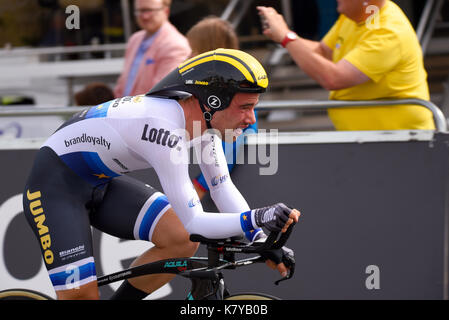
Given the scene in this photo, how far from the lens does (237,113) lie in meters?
3.01

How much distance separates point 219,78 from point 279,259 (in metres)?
0.86

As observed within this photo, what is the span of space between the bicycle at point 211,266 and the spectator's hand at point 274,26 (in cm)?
191

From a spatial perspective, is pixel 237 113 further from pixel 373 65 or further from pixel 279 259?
pixel 373 65

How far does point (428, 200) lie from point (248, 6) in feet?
17.6

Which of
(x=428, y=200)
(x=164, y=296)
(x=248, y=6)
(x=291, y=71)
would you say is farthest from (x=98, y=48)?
(x=428, y=200)

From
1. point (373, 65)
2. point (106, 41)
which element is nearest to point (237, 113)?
point (373, 65)

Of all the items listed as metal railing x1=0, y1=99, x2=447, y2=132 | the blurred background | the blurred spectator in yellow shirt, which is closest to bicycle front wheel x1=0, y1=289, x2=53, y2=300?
metal railing x1=0, y1=99, x2=447, y2=132

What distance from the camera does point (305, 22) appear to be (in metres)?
9.04

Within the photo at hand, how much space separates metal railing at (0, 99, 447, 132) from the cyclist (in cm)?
137

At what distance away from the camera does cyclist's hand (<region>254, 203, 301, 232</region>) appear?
275 cm

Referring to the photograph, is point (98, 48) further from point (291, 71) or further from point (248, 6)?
point (291, 71)

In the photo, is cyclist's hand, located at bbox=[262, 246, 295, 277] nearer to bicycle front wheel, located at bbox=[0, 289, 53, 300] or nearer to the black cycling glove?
the black cycling glove

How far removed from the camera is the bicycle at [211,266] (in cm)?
297

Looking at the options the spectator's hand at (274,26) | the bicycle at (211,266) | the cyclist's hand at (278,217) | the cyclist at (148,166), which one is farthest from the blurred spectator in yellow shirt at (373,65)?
the cyclist's hand at (278,217)
